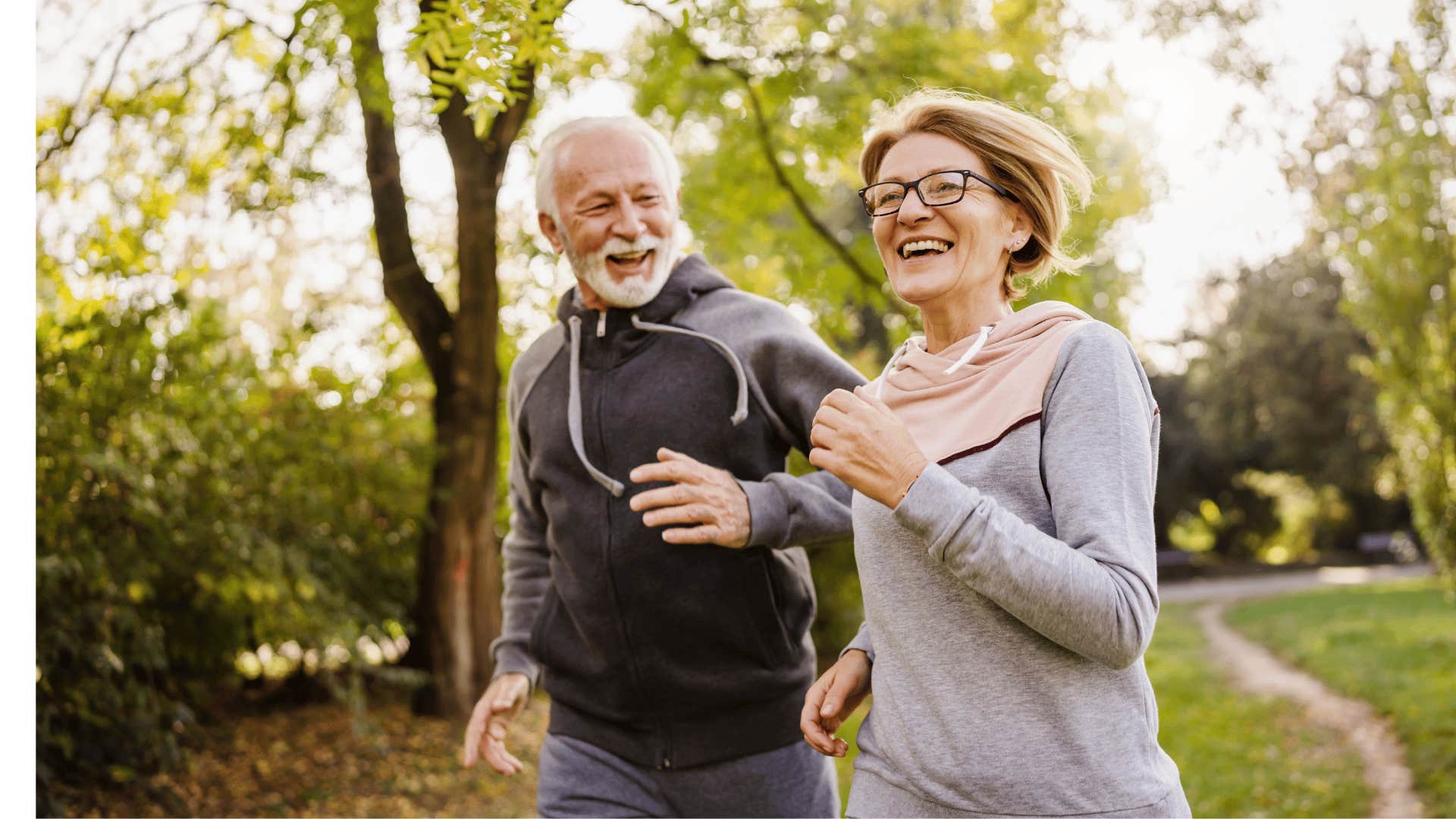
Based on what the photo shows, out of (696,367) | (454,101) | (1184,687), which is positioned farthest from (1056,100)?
(1184,687)

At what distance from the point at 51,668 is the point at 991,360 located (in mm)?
5094

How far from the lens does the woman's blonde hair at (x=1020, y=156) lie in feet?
6.85

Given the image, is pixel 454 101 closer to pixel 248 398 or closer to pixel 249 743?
pixel 248 398

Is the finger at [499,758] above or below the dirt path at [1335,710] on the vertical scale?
above

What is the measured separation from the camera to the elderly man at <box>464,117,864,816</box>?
280cm

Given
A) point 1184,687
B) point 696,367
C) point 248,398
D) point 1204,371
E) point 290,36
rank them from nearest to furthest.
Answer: point 696,367, point 290,36, point 248,398, point 1184,687, point 1204,371

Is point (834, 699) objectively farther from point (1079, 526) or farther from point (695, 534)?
point (1079, 526)

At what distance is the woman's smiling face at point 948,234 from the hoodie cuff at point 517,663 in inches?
61.8

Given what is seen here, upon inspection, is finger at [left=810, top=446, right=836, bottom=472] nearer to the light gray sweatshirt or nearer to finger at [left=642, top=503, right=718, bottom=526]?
the light gray sweatshirt

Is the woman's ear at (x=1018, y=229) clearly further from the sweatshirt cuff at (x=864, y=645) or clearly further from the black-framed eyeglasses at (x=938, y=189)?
the sweatshirt cuff at (x=864, y=645)

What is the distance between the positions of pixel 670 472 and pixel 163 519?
14.2 feet

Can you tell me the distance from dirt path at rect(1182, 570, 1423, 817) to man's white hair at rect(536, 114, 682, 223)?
22.9ft

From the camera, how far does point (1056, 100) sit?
7.33m

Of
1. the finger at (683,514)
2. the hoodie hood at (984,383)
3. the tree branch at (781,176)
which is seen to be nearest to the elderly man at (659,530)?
the finger at (683,514)
